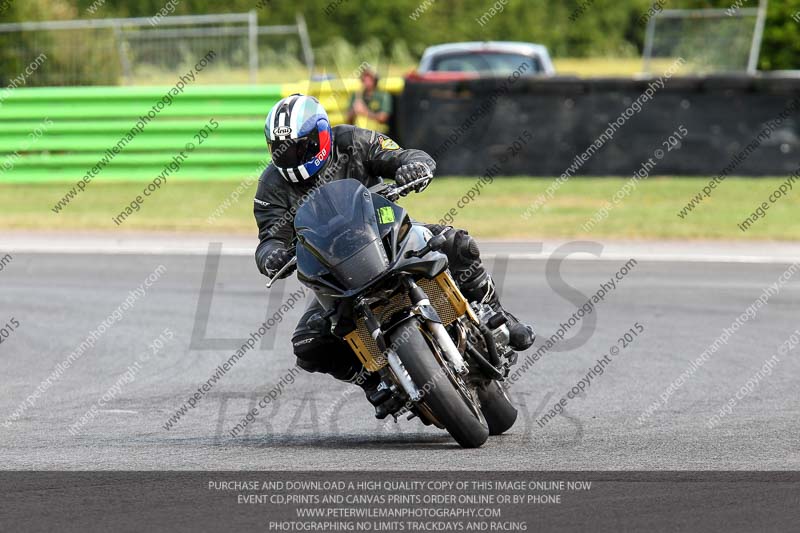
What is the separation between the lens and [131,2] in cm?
3988

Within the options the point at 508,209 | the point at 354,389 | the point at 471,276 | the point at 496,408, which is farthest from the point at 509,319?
the point at 508,209

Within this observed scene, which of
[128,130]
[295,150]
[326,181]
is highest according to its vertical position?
[295,150]

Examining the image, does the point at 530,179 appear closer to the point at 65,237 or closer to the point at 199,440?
the point at 65,237

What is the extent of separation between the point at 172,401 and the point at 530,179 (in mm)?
11254

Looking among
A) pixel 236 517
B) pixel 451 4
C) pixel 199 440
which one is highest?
pixel 236 517

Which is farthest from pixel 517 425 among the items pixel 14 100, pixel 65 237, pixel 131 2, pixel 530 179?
pixel 131 2

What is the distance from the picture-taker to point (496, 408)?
6.16 metres

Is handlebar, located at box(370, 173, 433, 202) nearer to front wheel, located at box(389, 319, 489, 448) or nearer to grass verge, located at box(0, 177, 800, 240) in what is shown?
front wheel, located at box(389, 319, 489, 448)

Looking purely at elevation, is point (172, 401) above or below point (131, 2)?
above

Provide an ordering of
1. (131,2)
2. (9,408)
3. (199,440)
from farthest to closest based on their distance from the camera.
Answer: (131,2), (9,408), (199,440)

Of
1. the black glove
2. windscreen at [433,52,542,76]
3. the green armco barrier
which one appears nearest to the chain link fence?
the green armco barrier

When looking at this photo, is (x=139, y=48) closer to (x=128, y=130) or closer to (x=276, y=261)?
(x=128, y=130)

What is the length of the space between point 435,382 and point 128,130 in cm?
1437

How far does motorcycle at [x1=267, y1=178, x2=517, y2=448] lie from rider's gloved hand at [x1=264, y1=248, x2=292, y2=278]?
0.11 feet
